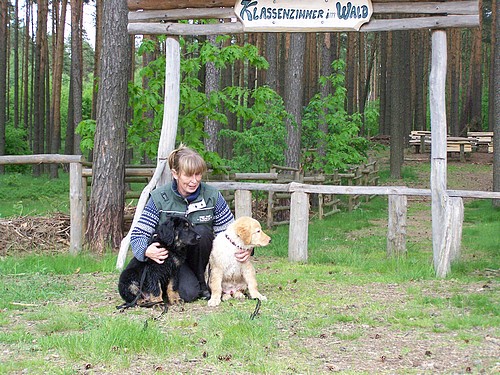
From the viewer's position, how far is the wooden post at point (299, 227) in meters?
9.32

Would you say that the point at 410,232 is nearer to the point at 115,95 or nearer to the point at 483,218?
the point at 483,218

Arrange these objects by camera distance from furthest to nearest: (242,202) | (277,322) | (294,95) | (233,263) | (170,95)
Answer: (294,95) → (242,202) → (170,95) → (233,263) → (277,322)

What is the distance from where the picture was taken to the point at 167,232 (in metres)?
6.01

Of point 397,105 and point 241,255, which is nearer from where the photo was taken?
point 241,255

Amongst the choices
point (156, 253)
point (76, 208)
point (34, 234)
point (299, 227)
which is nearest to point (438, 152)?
point (299, 227)

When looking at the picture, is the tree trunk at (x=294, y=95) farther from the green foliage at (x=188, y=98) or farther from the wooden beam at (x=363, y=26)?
the wooden beam at (x=363, y=26)

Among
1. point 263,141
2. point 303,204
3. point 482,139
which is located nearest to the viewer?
point 303,204

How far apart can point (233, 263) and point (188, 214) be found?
2.06ft

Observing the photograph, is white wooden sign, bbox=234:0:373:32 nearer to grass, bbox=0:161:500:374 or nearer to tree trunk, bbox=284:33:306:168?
grass, bbox=0:161:500:374

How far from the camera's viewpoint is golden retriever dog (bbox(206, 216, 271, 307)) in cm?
620

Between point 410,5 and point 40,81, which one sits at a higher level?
point 40,81

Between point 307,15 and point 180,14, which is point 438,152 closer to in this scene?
point 307,15

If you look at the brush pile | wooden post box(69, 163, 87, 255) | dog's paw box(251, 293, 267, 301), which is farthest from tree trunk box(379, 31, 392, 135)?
dog's paw box(251, 293, 267, 301)

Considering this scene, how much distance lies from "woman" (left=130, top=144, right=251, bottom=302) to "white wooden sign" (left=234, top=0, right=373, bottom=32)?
2.66 m
